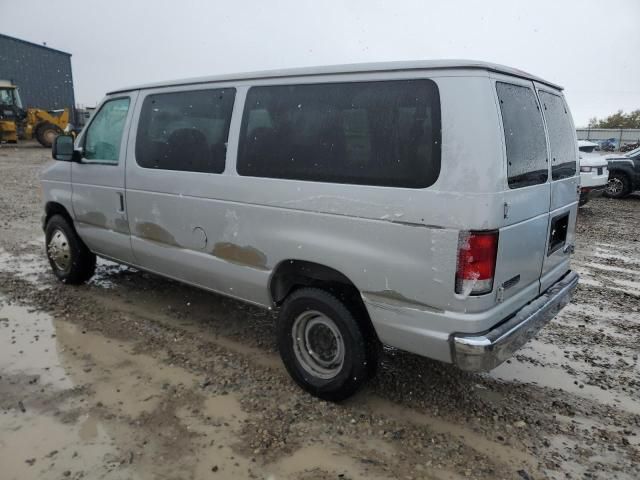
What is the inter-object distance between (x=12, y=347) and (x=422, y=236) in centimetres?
348

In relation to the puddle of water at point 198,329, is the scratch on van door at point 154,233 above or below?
above

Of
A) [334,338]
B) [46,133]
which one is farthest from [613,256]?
[46,133]

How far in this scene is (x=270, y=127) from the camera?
327cm

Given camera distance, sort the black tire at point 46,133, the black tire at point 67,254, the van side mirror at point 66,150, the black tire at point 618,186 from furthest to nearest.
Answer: the black tire at point 46,133
the black tire at point 618,186
the black tire at point 67,254
the van side mirror at point 66,150

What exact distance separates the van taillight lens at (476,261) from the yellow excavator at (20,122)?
25.9 meters

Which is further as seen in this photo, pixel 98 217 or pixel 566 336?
pixel 98 217

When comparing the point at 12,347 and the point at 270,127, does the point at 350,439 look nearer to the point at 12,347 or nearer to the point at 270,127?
the point at 270,127

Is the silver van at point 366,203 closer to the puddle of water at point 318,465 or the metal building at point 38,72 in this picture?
the puddle of water at point 318,465

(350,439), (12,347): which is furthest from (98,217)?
(350,439)

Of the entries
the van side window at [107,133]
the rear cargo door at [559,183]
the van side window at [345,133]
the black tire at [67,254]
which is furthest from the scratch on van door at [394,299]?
the black tire at [67,254]

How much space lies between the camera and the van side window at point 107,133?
4418 millimetres

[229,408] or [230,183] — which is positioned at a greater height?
[230,183]

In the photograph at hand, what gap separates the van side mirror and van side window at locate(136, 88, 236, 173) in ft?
3.34

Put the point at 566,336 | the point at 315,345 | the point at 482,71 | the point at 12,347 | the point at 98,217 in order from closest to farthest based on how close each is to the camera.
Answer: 1. the point at 482,71
2. the point at 315,345
3. the point at 12,347
4. the point at 566,336
5. the point at 98,217
